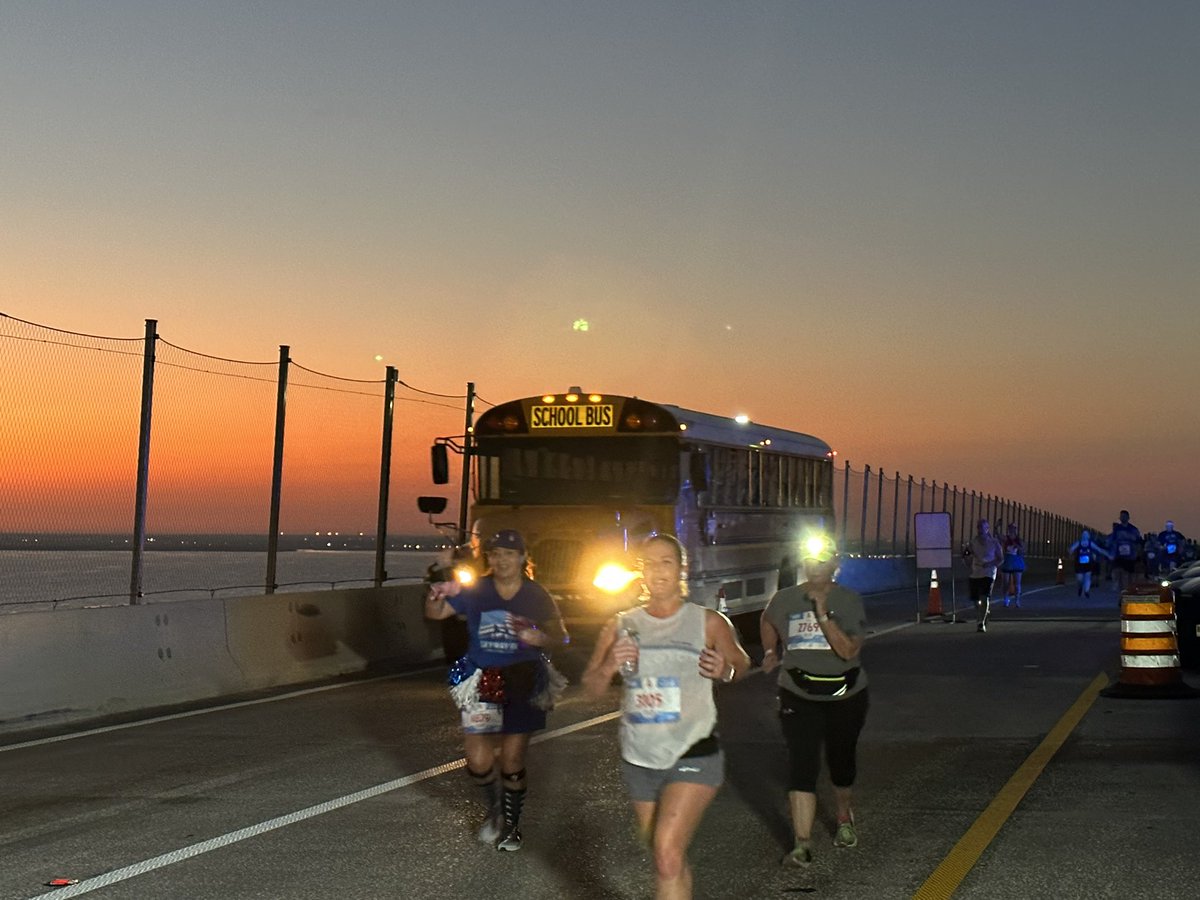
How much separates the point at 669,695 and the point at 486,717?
2.68 m

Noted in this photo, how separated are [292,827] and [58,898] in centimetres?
188

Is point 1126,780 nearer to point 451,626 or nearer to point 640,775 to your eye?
point 640,775

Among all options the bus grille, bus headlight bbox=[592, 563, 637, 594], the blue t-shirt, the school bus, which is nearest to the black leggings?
the blue t-shirt

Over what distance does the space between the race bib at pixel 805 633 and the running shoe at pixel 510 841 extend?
5.38 ft

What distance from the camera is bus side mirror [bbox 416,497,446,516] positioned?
19119 millimetres

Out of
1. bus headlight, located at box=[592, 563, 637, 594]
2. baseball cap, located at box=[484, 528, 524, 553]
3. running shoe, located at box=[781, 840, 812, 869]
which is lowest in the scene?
running shoe, located at box=[781, 840, 812, 869]

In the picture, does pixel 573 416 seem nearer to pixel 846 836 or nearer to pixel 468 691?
pixel 468 691

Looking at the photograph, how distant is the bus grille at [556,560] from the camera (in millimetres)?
19391

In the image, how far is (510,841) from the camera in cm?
867

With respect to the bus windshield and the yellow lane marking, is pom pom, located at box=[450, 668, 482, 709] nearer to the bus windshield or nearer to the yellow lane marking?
the yellow lane marking

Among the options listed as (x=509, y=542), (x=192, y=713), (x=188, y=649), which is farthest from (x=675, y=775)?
(x=188, y=649)

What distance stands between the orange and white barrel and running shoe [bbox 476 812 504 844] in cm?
897

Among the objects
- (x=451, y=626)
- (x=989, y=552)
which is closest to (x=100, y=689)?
(x=451, y=626)

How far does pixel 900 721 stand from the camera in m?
14.3
